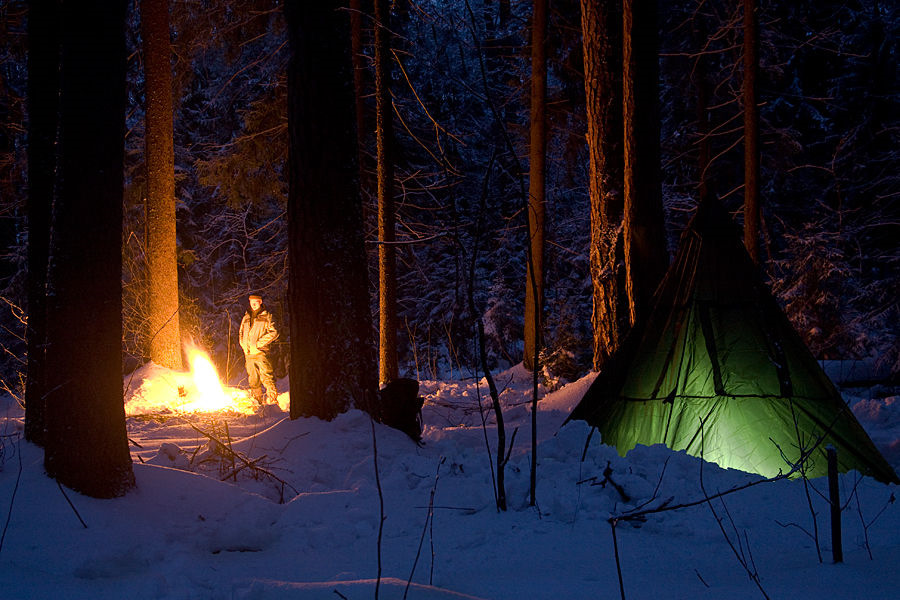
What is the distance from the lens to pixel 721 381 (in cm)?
485

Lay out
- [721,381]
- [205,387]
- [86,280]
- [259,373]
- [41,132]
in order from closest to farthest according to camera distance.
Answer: [86,280] < [721,381] < [41,132] < [205,387] < [259,373]

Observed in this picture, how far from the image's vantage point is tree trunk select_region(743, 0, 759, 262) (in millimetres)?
13016

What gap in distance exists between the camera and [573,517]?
3.38 meters

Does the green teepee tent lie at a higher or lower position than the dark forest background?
lower

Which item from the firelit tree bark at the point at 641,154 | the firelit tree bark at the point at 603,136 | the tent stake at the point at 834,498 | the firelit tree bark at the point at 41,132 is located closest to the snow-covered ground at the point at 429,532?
the tent stake at the point at 834,498

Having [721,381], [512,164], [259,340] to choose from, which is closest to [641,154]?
[721,381]

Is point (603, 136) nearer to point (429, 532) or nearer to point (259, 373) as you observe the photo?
point (429, 532)

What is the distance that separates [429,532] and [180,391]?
7310 millimetres

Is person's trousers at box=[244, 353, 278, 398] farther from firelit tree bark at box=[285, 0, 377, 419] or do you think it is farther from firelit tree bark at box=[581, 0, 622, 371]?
firelit tree bark at box=[581, 0, 622, 371]

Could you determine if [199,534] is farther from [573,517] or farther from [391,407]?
[391,407]

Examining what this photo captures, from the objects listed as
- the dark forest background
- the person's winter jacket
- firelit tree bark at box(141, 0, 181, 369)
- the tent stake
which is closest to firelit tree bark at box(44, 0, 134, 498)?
the tent stake

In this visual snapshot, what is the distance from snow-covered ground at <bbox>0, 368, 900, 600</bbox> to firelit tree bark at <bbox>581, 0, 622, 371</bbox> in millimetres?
3670

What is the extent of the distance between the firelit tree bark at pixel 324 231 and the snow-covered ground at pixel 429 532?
0.89m

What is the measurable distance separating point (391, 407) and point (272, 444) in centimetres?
136
